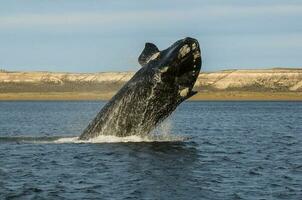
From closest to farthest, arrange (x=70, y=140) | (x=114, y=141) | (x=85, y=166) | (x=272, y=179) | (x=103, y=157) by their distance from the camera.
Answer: (x=272, y=179) → (x=85, y=166) → (x=103, y=157) → (x=114, y=141) → (x=70, y=140)

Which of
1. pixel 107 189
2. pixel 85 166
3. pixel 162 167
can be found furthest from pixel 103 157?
pixel 107 189

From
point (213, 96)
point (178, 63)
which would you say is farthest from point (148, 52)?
point (213, 96)

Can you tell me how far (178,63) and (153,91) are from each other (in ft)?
5.61

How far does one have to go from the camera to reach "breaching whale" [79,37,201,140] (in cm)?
2412

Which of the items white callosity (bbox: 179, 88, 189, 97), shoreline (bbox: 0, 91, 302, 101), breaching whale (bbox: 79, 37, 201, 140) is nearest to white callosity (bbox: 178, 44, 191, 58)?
breaching whale (bbox: 79, 37, 201, 140)

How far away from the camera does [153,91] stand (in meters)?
25.2

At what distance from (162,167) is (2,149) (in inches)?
388

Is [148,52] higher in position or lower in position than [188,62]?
higher

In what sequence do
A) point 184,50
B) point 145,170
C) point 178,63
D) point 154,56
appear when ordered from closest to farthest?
point 145,170, point 184,50, point 178,63, point 154,56

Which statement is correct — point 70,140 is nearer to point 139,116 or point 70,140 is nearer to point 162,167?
point 139,116

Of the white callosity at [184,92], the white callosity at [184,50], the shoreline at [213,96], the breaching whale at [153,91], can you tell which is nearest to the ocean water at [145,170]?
the breaching whale at [153,91]

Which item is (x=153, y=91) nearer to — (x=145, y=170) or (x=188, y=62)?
(x=188, y=62)

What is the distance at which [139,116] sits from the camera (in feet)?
85.5

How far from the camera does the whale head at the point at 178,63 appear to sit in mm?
23781
